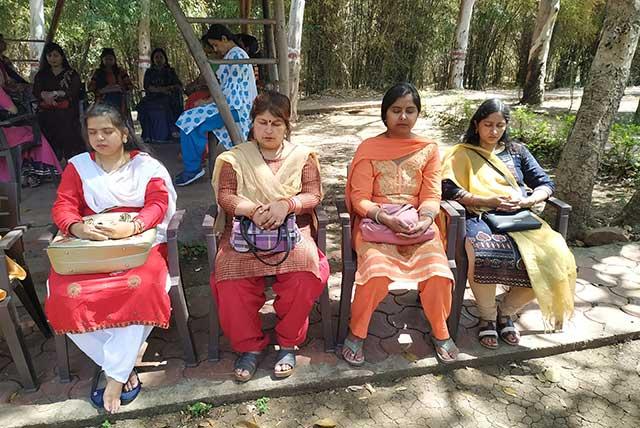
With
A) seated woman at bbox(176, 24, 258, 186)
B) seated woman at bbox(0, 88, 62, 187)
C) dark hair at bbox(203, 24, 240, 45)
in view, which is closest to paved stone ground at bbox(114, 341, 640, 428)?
seated woman at bbox(176, 24, 258, 186)

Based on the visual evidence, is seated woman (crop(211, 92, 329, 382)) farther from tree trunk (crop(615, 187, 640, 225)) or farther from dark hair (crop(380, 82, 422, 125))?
tree trunk (crop(615, 187, 640, 225))

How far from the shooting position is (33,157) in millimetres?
4926

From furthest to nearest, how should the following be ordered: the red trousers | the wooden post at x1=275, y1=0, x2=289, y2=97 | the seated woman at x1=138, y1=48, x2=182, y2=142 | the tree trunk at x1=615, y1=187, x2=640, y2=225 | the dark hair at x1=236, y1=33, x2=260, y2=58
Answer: the seated woman at x1=138, y1=48, x2=182, y2=142
the dark hair at x1=236, y1=33, x2=260, y2=58
the tree trunk at x1=615, y1=187, x2=640, y2=225
the wooden post at x1=275, y1=0, x2=289, y2=97
the red trousers

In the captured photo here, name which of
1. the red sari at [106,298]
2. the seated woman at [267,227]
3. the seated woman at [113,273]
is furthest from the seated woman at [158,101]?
the red sari at [106,298]

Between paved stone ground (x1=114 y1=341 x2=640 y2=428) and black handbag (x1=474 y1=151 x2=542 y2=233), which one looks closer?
paved stone ground (x1=114 y1=341 x2=640 y2=428)

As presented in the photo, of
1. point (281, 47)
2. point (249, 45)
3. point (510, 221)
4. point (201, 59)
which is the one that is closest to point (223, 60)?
point (201, 59)

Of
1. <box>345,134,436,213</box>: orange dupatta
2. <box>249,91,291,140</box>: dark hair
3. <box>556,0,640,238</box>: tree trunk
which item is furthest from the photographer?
<box>556,0,640,238</box>: tree trunk

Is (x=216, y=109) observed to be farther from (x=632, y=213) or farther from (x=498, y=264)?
(x=632, y=213)

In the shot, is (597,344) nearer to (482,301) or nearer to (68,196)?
(482,301)

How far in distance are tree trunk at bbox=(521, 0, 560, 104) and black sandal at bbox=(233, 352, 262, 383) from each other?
9240mm

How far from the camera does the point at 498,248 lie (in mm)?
2439

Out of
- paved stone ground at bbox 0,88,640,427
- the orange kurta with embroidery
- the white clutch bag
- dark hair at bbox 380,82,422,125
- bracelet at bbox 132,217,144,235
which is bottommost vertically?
paved stone ground at bbox 0,88,640,427

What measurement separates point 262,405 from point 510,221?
5.34ft

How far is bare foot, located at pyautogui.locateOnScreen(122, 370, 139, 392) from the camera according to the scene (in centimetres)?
219
